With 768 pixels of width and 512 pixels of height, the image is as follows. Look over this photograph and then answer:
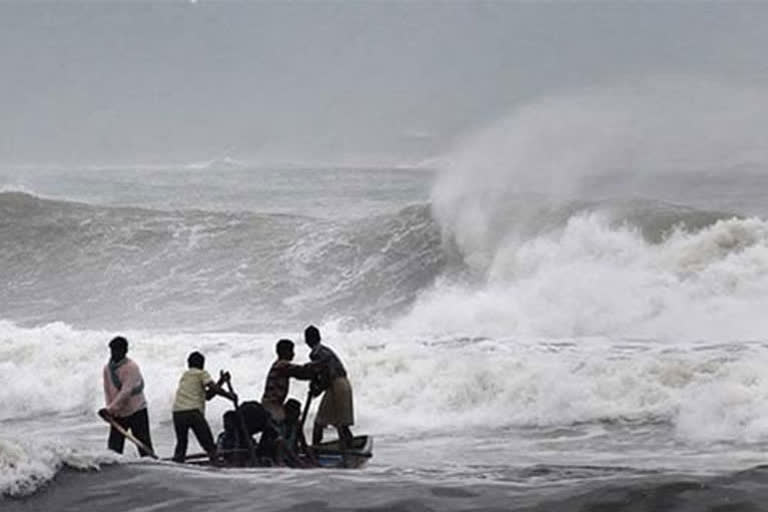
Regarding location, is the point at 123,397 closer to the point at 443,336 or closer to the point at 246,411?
the point at 246,411

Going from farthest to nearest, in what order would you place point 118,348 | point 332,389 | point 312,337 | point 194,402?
point 332,389 → point 312,337 → point 194,402 → point 118,348

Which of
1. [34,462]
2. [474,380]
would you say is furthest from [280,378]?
[474,380]

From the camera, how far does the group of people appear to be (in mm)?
10453

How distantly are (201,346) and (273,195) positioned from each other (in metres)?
31.6

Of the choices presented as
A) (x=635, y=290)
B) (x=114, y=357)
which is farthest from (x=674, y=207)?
(x=114, y=357)

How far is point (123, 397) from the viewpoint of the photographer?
1073 cm

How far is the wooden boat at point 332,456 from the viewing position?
10.3 m

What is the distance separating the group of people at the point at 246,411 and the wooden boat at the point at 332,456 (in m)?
0.02

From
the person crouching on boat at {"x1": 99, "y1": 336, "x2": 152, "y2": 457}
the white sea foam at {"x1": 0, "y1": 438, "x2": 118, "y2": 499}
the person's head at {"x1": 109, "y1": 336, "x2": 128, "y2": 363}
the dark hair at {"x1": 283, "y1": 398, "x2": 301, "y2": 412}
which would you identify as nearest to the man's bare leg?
the dark hair at {"x1": 283, "y1": 398, "x2": 301, "y2": 412}

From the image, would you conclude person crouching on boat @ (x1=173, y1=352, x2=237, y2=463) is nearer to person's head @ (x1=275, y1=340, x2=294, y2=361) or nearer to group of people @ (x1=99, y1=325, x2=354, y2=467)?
group of people @ (x1=99, y1=325, x2=354, y2=467)

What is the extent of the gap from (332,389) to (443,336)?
809cm

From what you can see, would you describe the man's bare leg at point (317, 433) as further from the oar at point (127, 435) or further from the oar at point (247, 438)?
the oar at point (127, 435)

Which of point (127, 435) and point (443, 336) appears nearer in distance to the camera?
point (127, 435)

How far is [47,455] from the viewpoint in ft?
25.6
